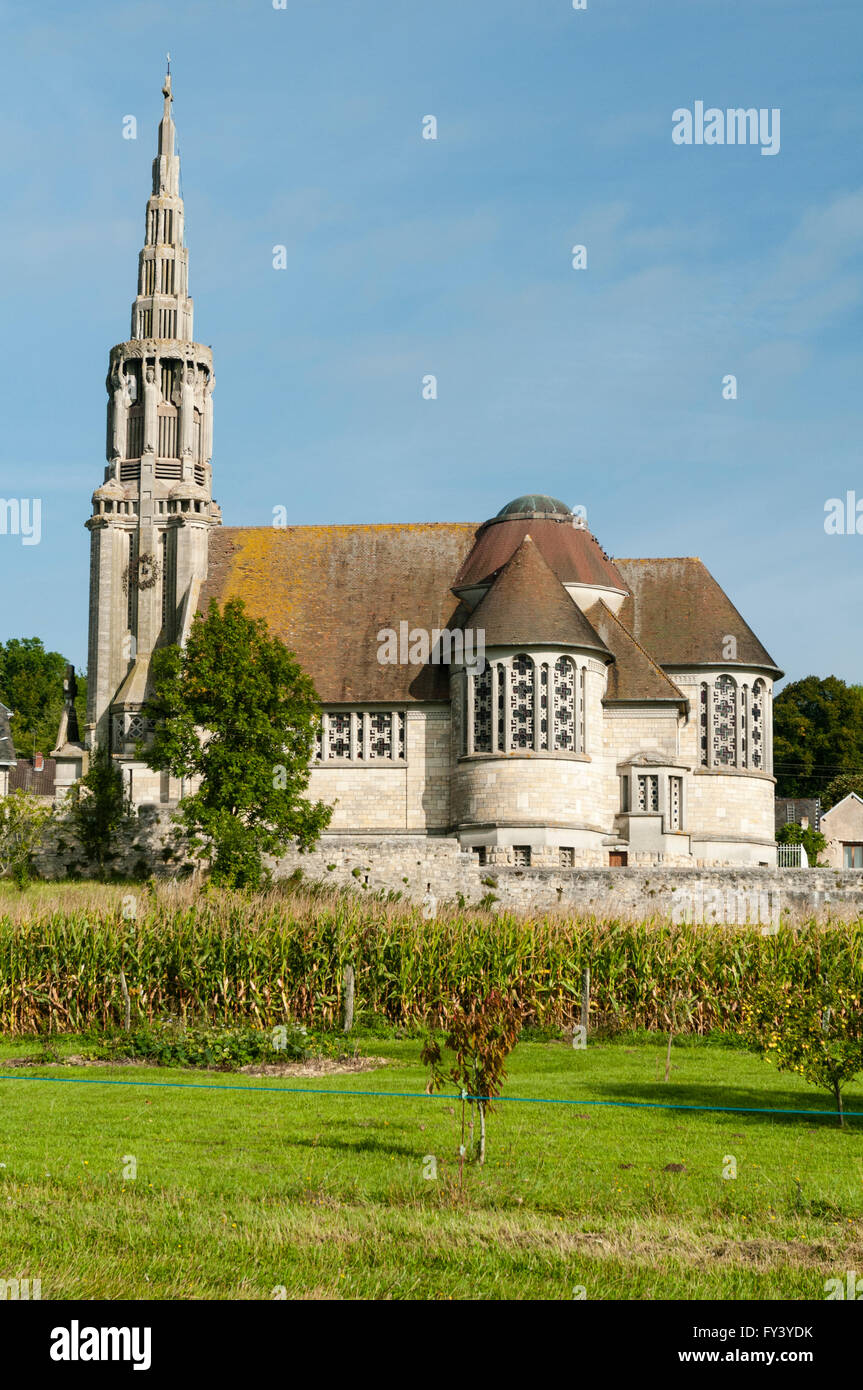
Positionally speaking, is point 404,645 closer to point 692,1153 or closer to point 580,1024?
point 580,1024

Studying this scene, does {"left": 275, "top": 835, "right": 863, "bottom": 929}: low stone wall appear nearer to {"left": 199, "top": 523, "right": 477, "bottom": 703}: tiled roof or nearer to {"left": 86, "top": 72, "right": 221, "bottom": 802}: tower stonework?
{"left": 199, "top": 523, "right": 477, "bottom": 703}: tiled roof

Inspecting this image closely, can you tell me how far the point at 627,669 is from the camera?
175ft

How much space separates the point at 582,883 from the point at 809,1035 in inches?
978

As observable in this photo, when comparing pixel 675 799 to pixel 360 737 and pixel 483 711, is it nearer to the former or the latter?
pixel 483 711

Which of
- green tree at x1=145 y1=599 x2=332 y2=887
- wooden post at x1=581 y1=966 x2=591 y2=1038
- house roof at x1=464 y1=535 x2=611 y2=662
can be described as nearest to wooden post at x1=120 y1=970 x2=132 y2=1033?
wooden post at x1=581 y1=966 x2=591 y2=1038

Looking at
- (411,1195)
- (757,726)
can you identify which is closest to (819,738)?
(757,726)

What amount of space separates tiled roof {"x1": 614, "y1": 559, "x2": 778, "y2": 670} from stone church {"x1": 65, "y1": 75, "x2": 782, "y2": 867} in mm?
78

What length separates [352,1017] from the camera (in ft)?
94.0

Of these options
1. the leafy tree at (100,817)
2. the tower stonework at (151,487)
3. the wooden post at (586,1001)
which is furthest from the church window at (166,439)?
the wooden post at (586,1001)

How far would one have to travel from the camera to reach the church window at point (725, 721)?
178 feet

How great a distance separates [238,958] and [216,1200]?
16.3 meters

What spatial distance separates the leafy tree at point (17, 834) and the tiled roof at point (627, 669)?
19.5 metres

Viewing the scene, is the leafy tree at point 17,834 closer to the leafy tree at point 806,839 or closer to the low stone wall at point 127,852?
the low stone wall at point 127,852
